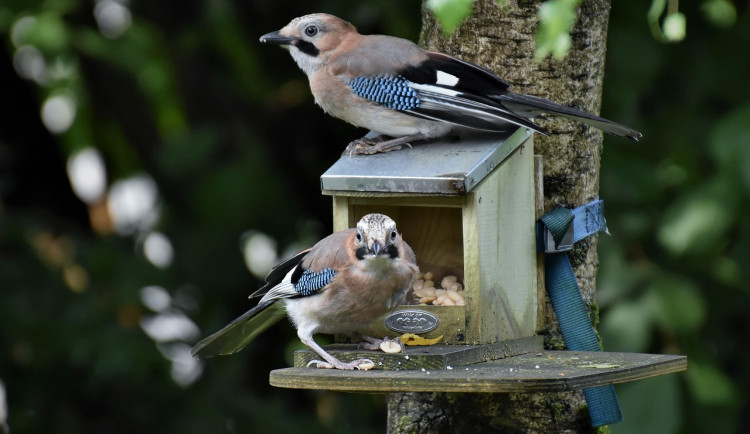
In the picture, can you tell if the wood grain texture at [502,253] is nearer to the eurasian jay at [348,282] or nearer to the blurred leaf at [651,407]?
the eurasian jay at [348,282]

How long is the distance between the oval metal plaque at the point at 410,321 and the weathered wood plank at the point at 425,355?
4.0 inches

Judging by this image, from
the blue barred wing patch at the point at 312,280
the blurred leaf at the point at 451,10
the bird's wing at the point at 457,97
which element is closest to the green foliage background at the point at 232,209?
the bird's wing at the point at 457,97

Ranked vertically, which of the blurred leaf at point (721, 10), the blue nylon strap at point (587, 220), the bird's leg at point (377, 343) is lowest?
the bird's leg at point (377, 343)

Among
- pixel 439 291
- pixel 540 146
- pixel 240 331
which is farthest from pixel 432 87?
pixel 240 331

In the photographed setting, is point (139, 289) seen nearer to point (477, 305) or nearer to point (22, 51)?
point (22, 51)

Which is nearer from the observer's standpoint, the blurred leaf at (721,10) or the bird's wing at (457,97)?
the bird's wing at (457,97)

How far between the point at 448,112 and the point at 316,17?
0.74 meters

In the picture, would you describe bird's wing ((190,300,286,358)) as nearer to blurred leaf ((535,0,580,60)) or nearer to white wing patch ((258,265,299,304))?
white wing patch ((258,265,299,304))

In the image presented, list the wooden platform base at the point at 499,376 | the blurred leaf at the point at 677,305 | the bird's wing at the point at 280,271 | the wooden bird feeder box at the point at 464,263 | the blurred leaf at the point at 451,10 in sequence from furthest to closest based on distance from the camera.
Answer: the blurred leaf at the point at 677,305 < the bird's wing at the point at 280,271 < the wooden bird feeder box at the point at 464,263 < the wooden platform base at the point at 499,376 < the blurred leaf at the point at 451,10

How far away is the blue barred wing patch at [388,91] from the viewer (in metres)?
4.04

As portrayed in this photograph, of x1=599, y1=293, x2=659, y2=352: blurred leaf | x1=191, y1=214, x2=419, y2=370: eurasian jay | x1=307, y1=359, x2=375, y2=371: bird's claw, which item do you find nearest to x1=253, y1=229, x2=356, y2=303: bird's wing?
x1=191, y1=214, x2=419, y2=370: eurasian jay

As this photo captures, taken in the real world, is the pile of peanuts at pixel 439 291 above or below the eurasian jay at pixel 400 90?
below

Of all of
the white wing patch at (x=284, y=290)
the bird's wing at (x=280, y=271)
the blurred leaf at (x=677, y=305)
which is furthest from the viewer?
the blurred leaf at (x=677, y=305)

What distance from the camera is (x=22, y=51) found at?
24.2ft
